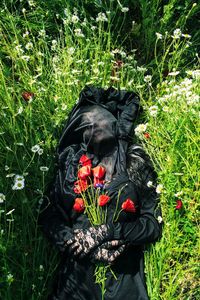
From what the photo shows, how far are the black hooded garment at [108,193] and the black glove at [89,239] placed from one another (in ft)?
0.15

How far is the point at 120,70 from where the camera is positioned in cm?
418

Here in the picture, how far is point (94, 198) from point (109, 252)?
0.34 meters

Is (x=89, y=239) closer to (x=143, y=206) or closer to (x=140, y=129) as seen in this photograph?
(x=143, y=206)

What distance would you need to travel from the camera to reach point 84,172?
3076mm

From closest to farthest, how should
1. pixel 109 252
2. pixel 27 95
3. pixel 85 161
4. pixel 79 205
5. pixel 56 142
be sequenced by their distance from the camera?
pixel 109 252 → pixel 79 205 → pixel 85 161 → pixel 56 142 → pixel 27 95

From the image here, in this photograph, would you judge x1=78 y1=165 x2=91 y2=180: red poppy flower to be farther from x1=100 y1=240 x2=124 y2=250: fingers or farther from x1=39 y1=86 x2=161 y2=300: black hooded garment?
x1=100 y1=240 x2=124 y2=250: fingers

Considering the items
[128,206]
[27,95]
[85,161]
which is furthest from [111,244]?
[27,95]

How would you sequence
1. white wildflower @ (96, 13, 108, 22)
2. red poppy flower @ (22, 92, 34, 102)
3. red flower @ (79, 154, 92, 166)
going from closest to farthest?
red flower @ (79, 154, 92, 166), red poppy flower @ (22, 92, 34, 102), white wildflower @ (96, 13, 108, 22)

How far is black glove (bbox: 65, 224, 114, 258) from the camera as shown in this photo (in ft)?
9.52

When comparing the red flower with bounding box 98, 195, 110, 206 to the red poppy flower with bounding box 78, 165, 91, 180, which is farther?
the red poppy flower with bounding box 78, 165, 91, 180

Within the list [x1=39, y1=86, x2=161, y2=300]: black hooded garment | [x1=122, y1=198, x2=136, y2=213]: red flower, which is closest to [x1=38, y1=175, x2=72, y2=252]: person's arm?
[x1=39, y1=86, x2=161, y2=300]: black hooded garment

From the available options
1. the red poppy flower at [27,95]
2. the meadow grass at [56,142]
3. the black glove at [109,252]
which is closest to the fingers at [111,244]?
the black glove at [109,252]

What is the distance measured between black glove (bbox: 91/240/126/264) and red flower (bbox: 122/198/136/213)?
19 centimetres

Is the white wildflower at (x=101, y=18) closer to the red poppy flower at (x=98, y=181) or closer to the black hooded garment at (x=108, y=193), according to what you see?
the black hooded garment at (x=108, y=193)
